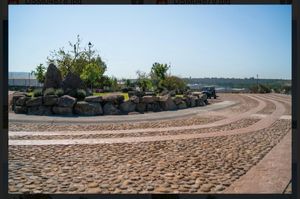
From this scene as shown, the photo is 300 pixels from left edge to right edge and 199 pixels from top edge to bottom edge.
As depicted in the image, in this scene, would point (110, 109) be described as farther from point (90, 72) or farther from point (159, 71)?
point (159, 71)

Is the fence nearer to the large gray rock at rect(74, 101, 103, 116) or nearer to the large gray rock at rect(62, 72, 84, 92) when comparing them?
the large gray rock at rect(62, 72, 84, 92)

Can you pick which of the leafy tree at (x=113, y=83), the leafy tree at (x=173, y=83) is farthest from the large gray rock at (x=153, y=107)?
the leafy tree at (x=113, y=83)

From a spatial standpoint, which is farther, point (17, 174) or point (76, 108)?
point (76, 108)

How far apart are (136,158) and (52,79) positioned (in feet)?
31.3

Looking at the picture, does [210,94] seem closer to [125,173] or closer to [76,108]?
[76,108]

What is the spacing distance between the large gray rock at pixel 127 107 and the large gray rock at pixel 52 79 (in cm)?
305

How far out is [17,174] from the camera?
4.95 metres

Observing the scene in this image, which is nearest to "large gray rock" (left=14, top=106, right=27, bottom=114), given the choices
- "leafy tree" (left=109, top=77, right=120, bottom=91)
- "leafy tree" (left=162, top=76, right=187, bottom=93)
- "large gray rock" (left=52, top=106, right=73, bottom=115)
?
"large gray rock" (left=52, top=106, right=73, bottom=115)

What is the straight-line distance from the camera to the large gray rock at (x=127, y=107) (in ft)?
43.5

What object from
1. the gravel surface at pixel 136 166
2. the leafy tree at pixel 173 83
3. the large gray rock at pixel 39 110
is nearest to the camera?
the gravel surface at pixel 136 166

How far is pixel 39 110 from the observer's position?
12.2 meters

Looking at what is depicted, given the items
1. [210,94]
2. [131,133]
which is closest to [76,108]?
[131,133]

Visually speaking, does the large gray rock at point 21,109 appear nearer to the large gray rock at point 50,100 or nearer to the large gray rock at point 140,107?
the large gray rock at point 50,100

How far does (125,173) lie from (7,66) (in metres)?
2.35
